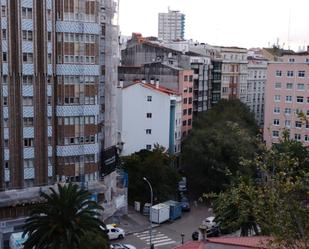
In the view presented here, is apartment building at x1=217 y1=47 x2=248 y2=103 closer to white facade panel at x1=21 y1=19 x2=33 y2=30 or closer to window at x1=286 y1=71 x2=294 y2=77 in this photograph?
window at x1=286 y1=71 x2=294 y2=77

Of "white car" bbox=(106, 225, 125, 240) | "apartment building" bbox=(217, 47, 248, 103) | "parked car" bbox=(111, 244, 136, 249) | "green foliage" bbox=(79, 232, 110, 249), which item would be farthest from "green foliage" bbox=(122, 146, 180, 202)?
"apartment building" bbox=(217, 47, 248, 103)

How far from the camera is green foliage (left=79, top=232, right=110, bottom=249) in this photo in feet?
95.4

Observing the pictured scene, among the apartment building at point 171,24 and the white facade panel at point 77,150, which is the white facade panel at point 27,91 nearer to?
the white facade panel at point 77,150

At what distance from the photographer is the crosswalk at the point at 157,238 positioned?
136ft

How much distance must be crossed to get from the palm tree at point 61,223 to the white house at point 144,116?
27707 millimetres

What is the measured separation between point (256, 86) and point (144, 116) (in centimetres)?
4058

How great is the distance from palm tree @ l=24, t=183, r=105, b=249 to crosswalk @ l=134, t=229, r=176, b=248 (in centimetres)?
1051

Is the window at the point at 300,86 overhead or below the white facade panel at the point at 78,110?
overhead

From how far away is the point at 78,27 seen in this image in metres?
39.3

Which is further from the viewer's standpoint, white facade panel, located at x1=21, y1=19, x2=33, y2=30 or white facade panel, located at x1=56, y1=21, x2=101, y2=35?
white facade panel, located at x1=56, y1=21, x2=101, y2=35

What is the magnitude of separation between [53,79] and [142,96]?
20.8m

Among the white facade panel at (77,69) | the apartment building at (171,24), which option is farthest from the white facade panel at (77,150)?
the apartment building at (171,24)

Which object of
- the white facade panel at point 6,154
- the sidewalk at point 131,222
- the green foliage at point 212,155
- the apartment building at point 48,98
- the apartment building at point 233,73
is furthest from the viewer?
the apartment building at point 233,73

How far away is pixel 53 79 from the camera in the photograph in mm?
38938
